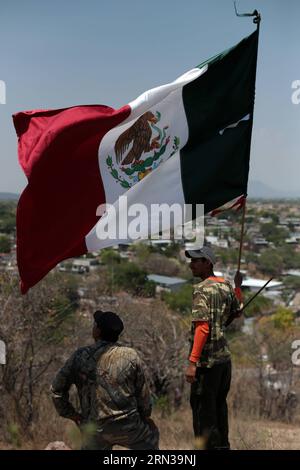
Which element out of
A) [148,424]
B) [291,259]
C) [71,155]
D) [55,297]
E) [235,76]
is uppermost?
[235,76]

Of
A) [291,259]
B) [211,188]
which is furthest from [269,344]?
[291,259]

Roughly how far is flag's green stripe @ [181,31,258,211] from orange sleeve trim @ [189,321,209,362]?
1232 millimetres

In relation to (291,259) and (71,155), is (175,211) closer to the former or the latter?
(71,155)

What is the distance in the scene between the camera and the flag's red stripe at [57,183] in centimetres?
443

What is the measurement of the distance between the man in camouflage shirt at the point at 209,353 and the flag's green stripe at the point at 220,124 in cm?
86

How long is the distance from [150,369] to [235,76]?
10.8 m

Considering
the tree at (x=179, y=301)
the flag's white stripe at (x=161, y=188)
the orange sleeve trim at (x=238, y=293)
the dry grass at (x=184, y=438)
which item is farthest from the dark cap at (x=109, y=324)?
the tree at (x=179, y=301)

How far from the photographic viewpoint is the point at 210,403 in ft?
13.4

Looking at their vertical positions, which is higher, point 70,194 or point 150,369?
point 70,194

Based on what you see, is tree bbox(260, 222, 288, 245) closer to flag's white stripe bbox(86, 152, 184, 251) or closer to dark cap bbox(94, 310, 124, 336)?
flag's white stripe bbox(86, 152, 184, 251)

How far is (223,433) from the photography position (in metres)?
4.22

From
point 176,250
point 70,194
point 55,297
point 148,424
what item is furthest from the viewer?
point 176,250

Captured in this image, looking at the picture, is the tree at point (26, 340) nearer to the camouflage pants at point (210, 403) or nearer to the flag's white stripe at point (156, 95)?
the camouflage pants at point (210, 403)
